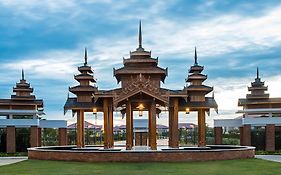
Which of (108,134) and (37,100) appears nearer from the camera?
(108,134)

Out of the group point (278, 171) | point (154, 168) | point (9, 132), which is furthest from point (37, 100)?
point (278, 171)

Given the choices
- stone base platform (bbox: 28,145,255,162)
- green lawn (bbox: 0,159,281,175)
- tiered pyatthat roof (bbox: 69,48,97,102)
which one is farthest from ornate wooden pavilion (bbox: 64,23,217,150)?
green lawn (bbox: 0,159,281,175)

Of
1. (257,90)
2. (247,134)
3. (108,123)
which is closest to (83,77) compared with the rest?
(108,123)

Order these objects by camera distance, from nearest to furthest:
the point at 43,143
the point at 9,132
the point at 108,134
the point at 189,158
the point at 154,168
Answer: the point at 154,168
the point at 189,158
the point at 108,134
the point at 9,132
the point at 43,143

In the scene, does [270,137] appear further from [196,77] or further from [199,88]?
[196,77]

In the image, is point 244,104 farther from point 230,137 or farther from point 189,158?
point 189,158

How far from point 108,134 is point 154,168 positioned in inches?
346

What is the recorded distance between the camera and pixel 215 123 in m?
36.1

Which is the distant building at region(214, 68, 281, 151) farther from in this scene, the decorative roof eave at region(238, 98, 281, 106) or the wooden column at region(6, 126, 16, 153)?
the wooden column at region(6, 126, 16, 153)

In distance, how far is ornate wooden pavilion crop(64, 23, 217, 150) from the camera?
26.0m

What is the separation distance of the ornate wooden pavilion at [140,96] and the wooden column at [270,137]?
7902 mm

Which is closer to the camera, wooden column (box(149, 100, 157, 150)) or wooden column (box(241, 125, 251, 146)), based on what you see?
wooden column (box(149, 100, 157, 150))

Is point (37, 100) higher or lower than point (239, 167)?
higher

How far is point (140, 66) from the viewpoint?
27.8 metres
